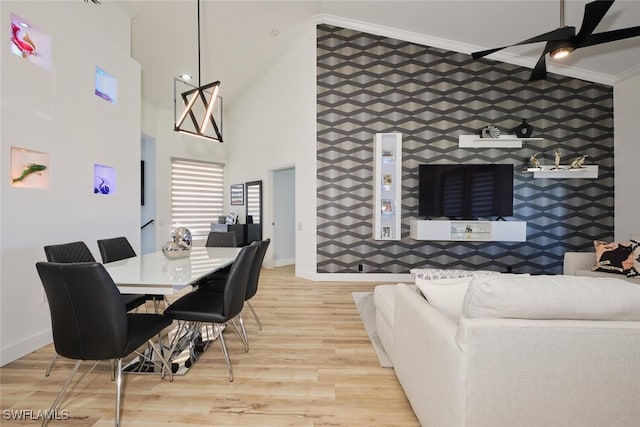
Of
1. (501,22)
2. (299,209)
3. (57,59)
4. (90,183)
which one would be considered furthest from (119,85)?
(501,22)

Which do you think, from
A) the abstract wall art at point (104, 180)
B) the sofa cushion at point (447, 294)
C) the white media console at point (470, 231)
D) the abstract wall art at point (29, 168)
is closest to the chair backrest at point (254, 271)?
the sofa cushion at point (447, 294)

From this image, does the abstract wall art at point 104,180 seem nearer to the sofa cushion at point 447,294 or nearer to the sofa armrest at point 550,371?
the sofa cushion at point 447,294

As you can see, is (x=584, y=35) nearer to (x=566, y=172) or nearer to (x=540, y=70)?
(x=540, y=70)

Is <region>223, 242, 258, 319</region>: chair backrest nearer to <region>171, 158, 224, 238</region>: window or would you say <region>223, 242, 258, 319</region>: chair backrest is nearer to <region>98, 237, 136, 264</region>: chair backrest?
<region>98, 237, 136, 264</region>: chair backrest

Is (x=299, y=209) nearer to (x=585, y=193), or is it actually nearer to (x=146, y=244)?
(x=146, y=244)

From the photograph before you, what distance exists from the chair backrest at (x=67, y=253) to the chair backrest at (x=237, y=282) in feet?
4.06

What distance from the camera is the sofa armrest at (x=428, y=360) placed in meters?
1.11

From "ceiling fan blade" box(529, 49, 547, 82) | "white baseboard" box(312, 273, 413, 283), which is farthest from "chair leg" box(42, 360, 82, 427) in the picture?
"ceiling fan blade" box(529, 49, 547, 82)

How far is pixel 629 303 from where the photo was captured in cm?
112

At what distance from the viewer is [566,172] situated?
455cm

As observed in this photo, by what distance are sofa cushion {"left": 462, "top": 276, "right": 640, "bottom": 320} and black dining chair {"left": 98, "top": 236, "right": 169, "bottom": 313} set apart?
244 cm

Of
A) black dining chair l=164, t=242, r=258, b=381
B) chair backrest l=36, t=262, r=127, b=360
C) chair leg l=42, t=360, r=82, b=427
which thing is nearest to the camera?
chair backrest l=36, t=262, r=127, b=360

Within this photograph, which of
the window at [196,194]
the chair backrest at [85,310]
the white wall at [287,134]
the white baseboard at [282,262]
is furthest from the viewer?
the window at [196,194]

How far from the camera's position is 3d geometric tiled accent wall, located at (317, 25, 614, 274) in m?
4.65
